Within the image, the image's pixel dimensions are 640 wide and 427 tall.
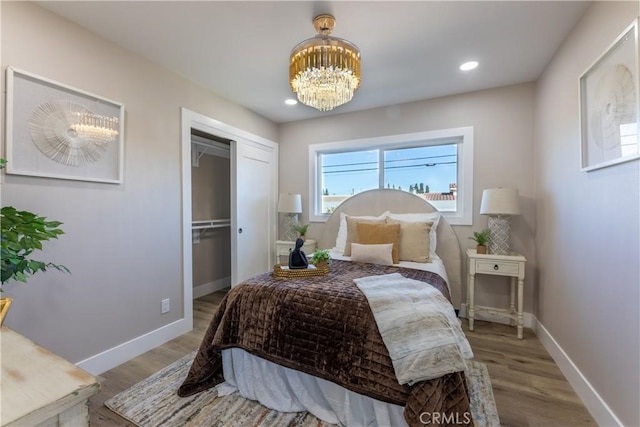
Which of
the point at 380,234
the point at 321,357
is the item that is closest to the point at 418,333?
the point at 321,357

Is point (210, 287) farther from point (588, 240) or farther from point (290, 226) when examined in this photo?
point (588, 240)

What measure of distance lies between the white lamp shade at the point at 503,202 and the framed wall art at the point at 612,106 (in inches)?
31.5

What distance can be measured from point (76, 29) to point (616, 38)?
130 inches

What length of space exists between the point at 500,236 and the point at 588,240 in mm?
977

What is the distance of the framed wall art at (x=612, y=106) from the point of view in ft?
4.39

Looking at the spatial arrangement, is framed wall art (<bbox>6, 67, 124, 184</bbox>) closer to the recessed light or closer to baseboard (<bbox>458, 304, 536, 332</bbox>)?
the recessed light

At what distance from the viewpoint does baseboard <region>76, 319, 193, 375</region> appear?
6.65 ft

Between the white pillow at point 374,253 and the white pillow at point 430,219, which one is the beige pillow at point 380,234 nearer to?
the white pillow at point 374,253

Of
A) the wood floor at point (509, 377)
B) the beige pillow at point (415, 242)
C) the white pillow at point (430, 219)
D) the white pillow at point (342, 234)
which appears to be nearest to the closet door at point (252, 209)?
the wood floor at point (509, 377)

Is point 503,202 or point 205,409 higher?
point 503,202

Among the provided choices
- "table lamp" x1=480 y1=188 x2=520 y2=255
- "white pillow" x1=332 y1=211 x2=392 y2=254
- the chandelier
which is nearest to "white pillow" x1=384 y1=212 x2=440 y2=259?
"white pillow" x1=332 y1=211 x2=392 y2=254

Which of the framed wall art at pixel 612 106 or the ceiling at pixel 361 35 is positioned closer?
the framed wall art at pixel 612 106

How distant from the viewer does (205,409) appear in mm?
1667

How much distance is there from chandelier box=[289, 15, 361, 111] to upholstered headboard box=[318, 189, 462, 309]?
1.67m
